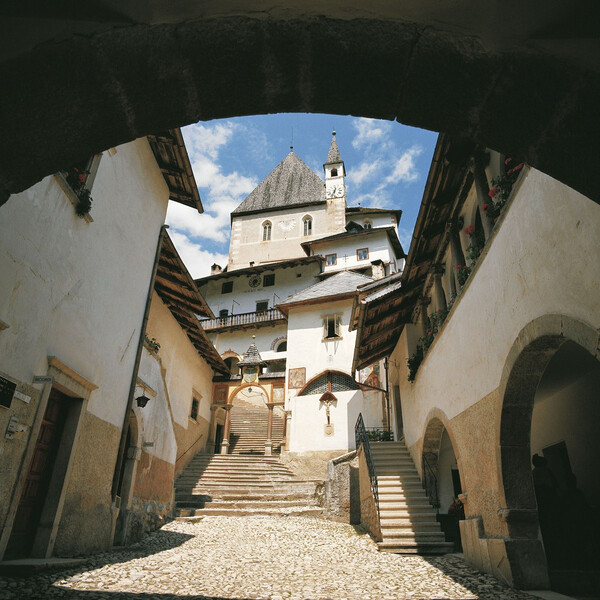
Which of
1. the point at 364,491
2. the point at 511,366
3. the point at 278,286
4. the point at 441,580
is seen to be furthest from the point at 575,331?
the point at 278,286

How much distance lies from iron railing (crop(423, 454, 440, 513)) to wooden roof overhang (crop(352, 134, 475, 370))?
3.54 metres

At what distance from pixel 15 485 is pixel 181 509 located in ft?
28.7

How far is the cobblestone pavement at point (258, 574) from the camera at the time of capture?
5008 mm

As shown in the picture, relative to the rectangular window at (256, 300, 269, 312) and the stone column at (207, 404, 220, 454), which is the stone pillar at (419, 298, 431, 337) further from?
the rectangular window at (256, 300, 269, 312)

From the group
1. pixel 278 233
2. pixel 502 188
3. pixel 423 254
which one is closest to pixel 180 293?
pixel 423 254

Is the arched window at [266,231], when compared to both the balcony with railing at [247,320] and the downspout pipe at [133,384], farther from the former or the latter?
the downspout pipe at [133,384]

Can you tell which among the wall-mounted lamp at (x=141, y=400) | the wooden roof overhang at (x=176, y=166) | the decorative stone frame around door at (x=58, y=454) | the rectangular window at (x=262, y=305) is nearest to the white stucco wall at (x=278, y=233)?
the rectangular window at (x=262, y=305)

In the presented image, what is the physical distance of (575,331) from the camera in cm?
399

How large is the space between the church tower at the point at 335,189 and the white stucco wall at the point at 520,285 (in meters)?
29.8

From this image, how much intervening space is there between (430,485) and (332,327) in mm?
12573

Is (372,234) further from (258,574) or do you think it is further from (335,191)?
(258,574)

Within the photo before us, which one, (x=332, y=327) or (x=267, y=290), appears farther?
(x=267, y=290)

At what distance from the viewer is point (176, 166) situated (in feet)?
35.2

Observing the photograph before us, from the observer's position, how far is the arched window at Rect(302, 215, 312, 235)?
39500 millimetres
